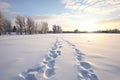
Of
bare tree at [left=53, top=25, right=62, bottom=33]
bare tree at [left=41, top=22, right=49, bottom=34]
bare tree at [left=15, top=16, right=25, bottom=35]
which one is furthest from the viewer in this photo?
bare tree at [left=53, top=25, right=62, bottom=33]

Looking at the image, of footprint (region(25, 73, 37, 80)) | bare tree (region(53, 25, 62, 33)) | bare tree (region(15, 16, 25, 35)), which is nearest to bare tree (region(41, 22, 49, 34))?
bare tree (region(53, 25, 62, 33))

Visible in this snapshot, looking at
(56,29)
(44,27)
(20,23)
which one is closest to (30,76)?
(20,23)

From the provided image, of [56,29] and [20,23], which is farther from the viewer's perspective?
[56,29]

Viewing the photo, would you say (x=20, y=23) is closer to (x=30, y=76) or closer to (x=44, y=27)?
(x=44, y=27)

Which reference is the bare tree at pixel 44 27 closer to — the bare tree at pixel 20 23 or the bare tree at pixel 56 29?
the bare tree at pixel 56 29

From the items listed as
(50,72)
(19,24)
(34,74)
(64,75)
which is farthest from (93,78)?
(19,24)

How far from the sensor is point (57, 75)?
161 inches

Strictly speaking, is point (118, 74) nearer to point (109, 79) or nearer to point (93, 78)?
point (109, 79)

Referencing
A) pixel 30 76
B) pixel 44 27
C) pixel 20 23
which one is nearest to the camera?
pixel 30 76

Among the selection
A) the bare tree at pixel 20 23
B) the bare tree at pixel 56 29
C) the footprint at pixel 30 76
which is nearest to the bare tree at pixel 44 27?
the bare tree at pixel 56 29

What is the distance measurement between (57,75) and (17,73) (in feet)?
4.28

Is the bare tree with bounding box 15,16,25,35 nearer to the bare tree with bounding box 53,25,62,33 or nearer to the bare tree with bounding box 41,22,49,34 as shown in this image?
the bare tree with bounding box 41,22,49,34

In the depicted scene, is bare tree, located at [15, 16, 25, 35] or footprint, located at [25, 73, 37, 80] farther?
bare tree, located at [15, 16, 25, 35]

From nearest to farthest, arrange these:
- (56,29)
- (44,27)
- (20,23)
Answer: (20,23), (44,27), (56,29)
